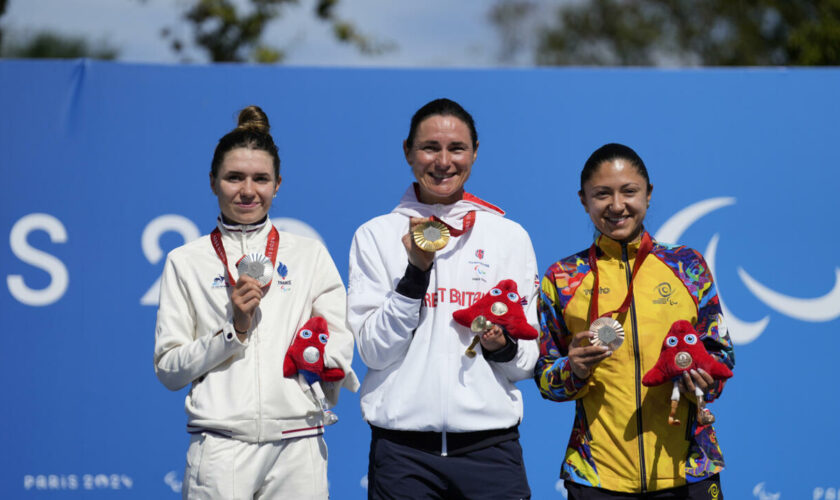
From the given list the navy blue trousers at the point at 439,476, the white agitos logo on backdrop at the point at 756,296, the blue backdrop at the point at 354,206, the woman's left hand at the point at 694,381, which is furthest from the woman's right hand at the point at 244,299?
the white agitos logo on backdrop at the point at 756,296

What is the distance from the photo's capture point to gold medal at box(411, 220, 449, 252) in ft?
7.89

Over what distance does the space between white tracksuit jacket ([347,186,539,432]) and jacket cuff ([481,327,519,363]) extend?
0.03m

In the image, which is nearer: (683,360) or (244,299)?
(683,360)

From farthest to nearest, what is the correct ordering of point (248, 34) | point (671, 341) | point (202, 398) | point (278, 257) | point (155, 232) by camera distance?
point (248, 34) < point (155, 232) < point (278, 257) < point (202, 398) < point (671, 341)

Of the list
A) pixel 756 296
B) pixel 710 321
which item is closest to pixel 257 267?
pixel 710 321

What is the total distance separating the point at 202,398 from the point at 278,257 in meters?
0.52

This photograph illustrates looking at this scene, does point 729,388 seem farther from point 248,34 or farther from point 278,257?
point 248,34

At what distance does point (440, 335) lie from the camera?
8.39ft

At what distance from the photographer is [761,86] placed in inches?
171

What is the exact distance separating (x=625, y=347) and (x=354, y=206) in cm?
204

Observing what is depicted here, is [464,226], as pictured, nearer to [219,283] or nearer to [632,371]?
[632,371]

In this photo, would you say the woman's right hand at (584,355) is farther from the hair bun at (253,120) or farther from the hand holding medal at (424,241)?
the hair bun at (253,120)

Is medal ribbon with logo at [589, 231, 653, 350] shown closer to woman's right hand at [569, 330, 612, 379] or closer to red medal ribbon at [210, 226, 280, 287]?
woman's right hand at [569, 330, 612, 379]

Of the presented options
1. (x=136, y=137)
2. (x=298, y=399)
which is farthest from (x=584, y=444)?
(x=136, y=137)
